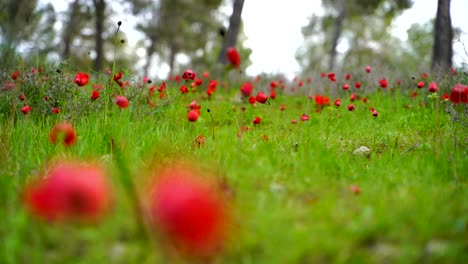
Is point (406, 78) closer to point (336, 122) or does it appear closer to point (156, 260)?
point (336, 122)

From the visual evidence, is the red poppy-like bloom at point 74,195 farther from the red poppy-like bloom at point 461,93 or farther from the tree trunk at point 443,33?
the tree trunk at point 443,33

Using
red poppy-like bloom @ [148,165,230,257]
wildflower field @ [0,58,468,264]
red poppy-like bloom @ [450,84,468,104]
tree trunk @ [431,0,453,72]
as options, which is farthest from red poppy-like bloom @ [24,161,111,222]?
tree trunk @ [431,0,453,72]

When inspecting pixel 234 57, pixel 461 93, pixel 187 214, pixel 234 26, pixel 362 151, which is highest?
pixel 234 26

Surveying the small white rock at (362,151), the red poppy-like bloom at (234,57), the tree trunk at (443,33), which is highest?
the tree trunk at (443,33)

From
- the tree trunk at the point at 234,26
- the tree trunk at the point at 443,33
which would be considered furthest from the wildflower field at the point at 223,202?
the tree trunk at the point at 234,26

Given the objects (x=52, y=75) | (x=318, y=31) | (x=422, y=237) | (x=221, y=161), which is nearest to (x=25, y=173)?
(x=221, y=161)

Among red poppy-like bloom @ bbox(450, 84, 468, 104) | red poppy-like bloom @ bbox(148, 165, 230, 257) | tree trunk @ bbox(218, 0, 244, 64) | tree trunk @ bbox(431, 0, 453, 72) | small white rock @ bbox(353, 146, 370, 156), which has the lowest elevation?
red poppy-like bloom @ bbox(148, 165, 230, 257)

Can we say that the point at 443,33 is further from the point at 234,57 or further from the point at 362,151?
the point at 234,57

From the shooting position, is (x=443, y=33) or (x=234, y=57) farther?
(x=443, y=33)

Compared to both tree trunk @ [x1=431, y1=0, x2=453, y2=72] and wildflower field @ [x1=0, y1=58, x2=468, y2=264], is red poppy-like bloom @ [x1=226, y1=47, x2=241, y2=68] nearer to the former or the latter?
wildflower field @ [x1=0, y1=58, x2=468, y2=264]

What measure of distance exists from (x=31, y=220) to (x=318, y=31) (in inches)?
1015

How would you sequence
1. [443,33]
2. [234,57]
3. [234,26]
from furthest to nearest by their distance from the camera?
[234,26] → [443,33] → [234,57]

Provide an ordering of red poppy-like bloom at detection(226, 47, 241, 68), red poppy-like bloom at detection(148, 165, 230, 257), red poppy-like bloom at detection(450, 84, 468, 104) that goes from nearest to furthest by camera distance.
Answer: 1. red poppy-like bloom at detection(148, 165, 230, 257)
2. red poppy-like bloom at detection(226, 47, 241, 68)
3. red poppy-like bloom at detection(450, 84, 468, 104)

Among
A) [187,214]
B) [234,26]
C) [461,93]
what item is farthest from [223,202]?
[234,26]
